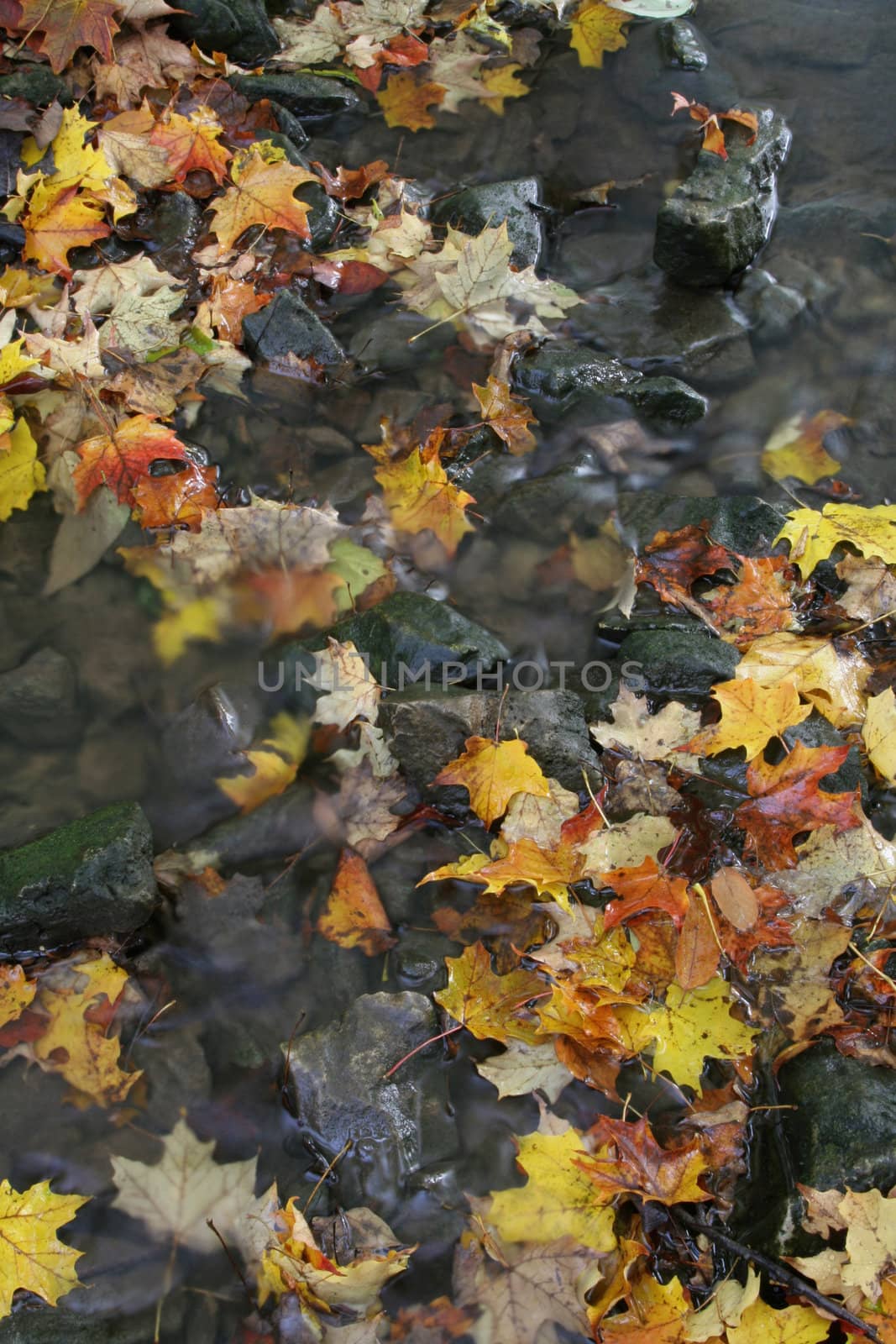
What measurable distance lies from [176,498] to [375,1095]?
2.00m

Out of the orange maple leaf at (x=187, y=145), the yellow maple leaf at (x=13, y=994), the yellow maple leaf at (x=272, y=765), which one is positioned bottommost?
the yellow maple leaf at (x=13, y=994)

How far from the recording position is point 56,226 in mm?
3766

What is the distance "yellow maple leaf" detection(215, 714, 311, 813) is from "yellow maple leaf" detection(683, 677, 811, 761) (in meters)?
1.10

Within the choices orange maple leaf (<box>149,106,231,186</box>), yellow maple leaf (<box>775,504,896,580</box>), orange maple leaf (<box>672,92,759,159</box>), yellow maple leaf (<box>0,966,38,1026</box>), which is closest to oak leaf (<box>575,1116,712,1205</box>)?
yellow maple leaf (<box>0,966,38,1026</box>)

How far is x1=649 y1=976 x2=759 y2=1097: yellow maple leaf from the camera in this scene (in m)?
2.15

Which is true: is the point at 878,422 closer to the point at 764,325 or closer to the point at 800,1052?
the point at 764,325

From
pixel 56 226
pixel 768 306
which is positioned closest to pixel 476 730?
pixel 768 306

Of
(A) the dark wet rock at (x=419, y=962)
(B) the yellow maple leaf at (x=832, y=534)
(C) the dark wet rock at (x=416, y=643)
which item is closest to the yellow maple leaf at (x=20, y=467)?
(C) the dark wet rock at (x=416, y=643)

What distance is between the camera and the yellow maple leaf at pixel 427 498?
10.6 feet

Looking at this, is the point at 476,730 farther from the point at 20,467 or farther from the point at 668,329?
the point at 668,329

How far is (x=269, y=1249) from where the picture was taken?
198 centimetres

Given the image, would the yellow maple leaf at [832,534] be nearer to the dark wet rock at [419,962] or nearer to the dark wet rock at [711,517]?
the dark wet rock at [711,517]

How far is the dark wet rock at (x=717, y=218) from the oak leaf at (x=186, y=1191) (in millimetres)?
3445

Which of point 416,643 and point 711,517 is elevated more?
→ point 711,517
